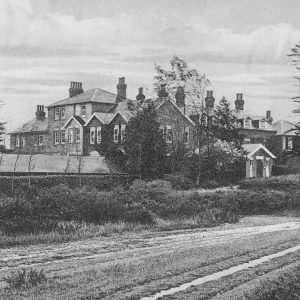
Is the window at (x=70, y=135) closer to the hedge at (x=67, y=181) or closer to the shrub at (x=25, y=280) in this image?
the hedge at (x=67, y=181)

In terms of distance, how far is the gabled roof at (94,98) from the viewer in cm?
7481

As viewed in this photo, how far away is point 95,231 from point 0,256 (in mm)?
6224

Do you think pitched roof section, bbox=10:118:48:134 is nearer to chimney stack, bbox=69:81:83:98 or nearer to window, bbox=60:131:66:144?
window, bbox=60:131:66:144

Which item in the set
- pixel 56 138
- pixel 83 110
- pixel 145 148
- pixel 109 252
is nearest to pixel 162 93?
pixel 145 148

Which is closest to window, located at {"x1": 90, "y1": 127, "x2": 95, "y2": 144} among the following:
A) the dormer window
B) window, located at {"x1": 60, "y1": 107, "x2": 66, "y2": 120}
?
window, located at {"x1": 60, "y1": 107, "x2": 66, "y2": 120}

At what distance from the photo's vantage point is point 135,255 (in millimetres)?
15648

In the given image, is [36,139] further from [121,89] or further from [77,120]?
[121,89]

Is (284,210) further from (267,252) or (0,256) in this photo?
(0,256)

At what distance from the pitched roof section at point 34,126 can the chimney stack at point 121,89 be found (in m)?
11.8

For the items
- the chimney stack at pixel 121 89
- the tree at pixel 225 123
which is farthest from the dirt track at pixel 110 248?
the chimney stack at pixel 121 89

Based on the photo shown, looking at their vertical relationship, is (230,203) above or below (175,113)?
below

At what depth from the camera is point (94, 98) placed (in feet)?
245

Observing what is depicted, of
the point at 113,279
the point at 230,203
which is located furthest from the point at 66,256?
the point at 230,203

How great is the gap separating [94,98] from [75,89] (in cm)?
654
